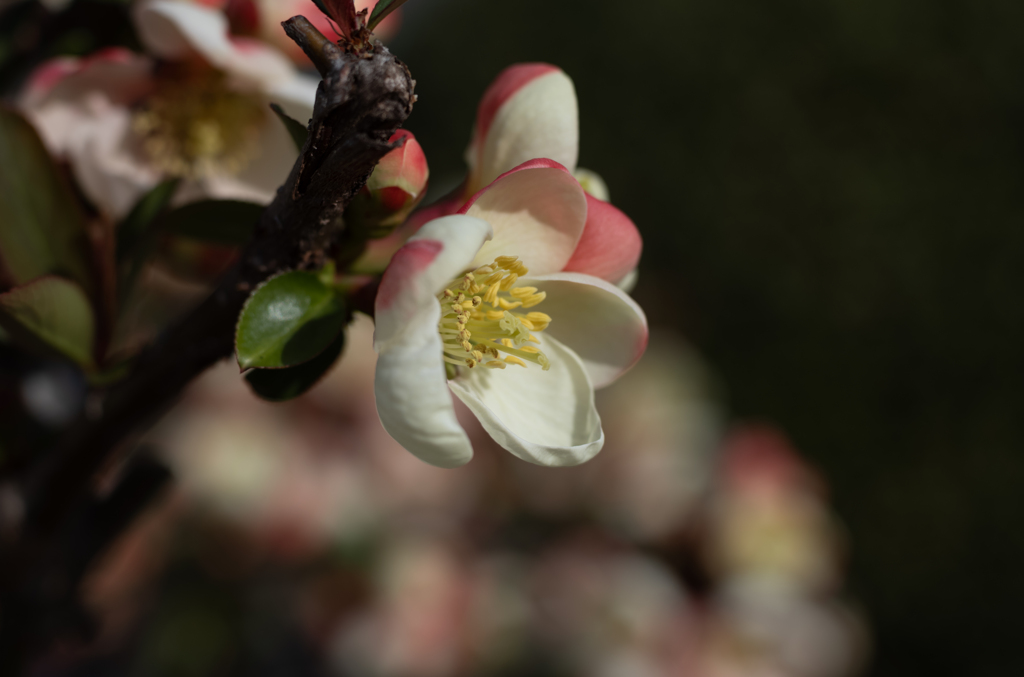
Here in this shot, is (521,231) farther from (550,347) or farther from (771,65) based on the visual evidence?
(771,65)

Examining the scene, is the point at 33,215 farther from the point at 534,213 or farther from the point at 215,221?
the point at 534,213

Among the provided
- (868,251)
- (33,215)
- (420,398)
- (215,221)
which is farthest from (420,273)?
(868,251)

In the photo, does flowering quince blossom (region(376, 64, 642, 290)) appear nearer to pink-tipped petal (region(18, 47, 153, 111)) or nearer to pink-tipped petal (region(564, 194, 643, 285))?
pink-tipped petal (region(564, 194, 643, 285))

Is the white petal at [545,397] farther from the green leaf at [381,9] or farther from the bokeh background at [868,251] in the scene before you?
the bokeh background at [868,251]

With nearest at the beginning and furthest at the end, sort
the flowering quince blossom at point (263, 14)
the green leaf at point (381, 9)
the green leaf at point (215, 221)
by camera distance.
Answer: the green leaf at point (381, 9)
the green leaf at point (215, 221)
the flowering quince blossom at point (263, 14)

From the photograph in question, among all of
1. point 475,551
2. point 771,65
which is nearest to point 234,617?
point 475,551

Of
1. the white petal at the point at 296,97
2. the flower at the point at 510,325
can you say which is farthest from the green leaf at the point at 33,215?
the flower at the point at 510,325
